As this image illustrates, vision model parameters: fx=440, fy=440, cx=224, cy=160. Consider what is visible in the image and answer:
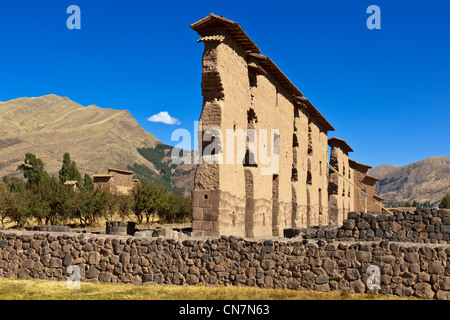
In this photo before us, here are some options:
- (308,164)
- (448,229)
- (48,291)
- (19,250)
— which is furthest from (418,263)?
(308,164)

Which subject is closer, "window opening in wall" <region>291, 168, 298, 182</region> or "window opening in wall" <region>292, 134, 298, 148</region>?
"window opening in wall" <region>291, 168, 298, 182</region>

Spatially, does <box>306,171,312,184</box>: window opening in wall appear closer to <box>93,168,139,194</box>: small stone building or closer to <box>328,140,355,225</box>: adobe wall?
<box>328,140,355,225</box>: adobe wall

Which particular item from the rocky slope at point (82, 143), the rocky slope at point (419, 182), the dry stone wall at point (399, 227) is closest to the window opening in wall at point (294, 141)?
the dry stone wall at point (399, 227)

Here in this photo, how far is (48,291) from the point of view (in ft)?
30.2

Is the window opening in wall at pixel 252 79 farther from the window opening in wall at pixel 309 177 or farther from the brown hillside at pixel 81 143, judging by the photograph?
the brown hillside at pixel 81 143

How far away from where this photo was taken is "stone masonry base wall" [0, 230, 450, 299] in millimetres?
8344

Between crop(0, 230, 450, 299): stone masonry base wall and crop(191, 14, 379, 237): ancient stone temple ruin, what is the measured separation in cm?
603

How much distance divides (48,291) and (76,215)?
2431 centimetres

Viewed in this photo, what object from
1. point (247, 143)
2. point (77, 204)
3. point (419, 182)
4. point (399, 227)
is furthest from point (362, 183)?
point (419, 182)

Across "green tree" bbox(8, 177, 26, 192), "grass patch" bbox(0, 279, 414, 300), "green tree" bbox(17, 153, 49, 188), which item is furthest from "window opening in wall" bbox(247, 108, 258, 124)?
"green tree" bbox(17, 153, 49, 188)

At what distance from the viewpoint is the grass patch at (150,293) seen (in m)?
8.27

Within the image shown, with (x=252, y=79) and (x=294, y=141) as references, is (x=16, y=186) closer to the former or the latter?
(x=294, y=141)

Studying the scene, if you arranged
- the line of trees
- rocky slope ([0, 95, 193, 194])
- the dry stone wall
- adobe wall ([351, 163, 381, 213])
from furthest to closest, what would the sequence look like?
rocky slope ([0, 95, 193, 194]) < adobe wall ([351, 163, 381, 213]) < the line of trees < the dry stone wall
